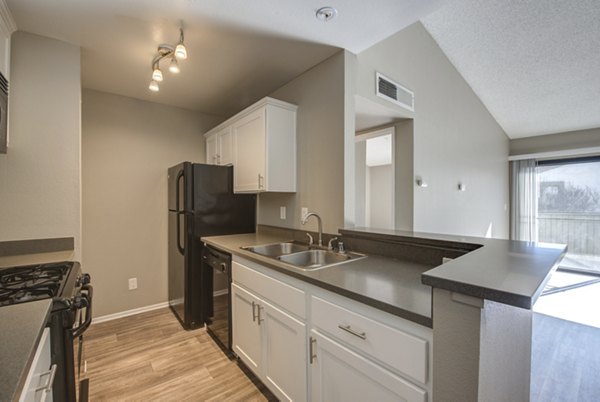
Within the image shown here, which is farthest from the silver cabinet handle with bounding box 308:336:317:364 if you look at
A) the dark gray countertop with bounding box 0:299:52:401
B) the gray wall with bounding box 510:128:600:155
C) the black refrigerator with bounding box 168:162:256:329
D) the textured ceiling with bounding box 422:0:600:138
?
the gray wall with bounding box 510:128:600:155

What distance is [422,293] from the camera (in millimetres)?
1088

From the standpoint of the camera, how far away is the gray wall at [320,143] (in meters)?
2.05

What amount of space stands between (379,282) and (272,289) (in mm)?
655

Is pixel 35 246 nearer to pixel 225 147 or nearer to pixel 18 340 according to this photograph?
pixel 18 340

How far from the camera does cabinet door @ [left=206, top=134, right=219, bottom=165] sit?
312 cm

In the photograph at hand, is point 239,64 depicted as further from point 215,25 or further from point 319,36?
point 319,36

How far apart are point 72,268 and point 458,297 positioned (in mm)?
1880

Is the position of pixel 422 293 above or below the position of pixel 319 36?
below

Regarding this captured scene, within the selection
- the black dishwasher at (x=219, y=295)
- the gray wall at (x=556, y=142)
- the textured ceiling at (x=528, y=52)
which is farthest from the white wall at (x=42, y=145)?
the gray wall at (x=556, y=142)

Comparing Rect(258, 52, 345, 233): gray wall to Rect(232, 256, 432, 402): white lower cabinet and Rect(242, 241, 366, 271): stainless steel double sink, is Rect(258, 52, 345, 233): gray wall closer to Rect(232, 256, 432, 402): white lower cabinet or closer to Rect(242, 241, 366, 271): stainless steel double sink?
Rect(242, 241, 366, 271): stainless steel double sink

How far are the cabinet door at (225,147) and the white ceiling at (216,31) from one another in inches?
20.6

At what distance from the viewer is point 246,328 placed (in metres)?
1.87

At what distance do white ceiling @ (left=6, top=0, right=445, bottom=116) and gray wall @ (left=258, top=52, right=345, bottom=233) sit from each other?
0.14 metres

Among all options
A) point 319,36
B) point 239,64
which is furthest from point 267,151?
point 319,36
